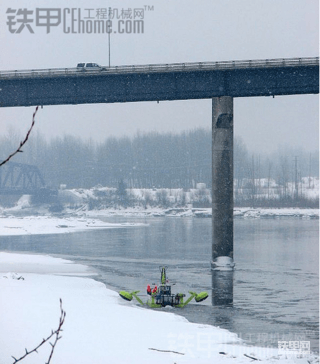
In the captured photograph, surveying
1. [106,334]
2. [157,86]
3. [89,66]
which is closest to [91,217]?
[89,66]

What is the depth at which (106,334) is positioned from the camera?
63.5ft

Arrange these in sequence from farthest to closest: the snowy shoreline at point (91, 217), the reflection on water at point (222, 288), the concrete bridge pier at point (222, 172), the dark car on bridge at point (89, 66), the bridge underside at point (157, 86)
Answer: the snowy shoreline at point (91, 217)
the dark car on bridge at point (89, 66)
the bridge underside at point (157, 86)
the concrete bridge pier at point (222, 172)
the reflection on water at point (222, 288)

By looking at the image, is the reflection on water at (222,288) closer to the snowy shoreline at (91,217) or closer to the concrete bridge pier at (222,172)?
the concrete bridge pier at (222,172)

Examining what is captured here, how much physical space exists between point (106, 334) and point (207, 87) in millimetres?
30829

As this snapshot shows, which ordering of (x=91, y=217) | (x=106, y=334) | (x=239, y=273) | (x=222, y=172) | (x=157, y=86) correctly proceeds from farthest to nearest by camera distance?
(x=91, y=217) → (x=157, y=86) → (x=222, y=172) → (x=239, y=273) → (x=106, y=334)

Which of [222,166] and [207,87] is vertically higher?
[207,87]

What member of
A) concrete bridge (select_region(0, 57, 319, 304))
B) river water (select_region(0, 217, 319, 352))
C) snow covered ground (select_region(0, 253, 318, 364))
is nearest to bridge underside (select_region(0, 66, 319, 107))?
concrete bridge (select_region(0, 57, 319, 304))

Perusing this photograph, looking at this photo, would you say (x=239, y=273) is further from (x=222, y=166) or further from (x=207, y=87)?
(x=207, y=87)

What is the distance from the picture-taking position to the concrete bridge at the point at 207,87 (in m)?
46.8

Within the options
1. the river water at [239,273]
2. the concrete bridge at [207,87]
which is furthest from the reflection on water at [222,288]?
the concrete bridge at [207,87]

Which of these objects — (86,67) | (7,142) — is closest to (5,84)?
(86,67)

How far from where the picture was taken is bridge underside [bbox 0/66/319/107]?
47.0m

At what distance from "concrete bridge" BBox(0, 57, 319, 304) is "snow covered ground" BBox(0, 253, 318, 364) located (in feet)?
62.2

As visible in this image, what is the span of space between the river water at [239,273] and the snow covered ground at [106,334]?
69.6 inches
